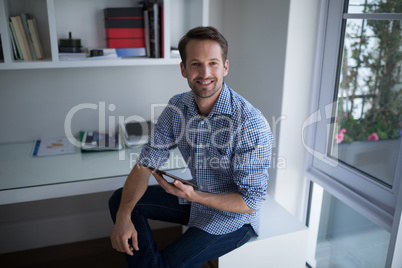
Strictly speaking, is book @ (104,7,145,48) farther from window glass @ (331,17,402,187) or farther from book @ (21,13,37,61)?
window glass @ (331,17,402,187)

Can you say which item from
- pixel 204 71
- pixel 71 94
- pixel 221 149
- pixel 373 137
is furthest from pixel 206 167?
pixel 71 94

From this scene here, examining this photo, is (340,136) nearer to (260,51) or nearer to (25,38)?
(260,51)

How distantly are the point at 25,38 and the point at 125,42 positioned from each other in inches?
19.5

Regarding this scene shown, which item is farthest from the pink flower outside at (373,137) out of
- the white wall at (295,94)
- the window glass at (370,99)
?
the white wall at (295,94)

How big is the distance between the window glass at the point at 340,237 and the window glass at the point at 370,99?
0.88ft

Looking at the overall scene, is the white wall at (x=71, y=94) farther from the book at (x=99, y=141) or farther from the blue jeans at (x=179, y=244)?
the blue jeans at (x=179, y=244)

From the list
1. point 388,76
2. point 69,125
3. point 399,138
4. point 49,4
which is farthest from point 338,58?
point 69,125

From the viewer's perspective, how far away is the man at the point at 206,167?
4.68ft

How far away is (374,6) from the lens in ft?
5.28

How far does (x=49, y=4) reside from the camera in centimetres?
176

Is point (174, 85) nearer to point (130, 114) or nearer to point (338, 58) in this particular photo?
point (130, 114)

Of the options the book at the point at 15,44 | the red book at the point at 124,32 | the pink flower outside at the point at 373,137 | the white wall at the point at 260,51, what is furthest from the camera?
the red book at the point at 124,32

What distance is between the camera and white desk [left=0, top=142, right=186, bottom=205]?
1636 millimetres

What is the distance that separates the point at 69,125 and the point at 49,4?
0.75 metres
